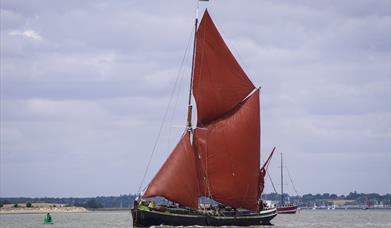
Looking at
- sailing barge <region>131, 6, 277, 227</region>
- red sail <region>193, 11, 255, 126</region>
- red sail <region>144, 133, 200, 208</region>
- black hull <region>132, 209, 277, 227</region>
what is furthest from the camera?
red sail <region>193, 11, 255, 126</region>

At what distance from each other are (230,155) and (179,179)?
6.14 m

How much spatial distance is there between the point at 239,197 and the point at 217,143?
17.8ft

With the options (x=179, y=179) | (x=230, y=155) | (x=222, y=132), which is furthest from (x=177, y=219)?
(x=222, y=132)

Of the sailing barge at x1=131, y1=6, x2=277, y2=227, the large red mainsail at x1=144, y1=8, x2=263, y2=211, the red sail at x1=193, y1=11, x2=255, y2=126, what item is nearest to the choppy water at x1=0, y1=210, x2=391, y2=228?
the sailing barge at x1=131, y1=6, x2=277, y2=227

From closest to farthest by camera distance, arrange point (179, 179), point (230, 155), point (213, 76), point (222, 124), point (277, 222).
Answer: point (179, 179) → point (230, 155) → point (213, 76) → point (222, 124) → point (277, 222)

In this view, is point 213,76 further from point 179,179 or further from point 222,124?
point 179,179

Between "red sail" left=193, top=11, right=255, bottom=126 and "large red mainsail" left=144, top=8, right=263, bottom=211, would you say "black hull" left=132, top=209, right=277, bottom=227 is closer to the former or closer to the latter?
"large red mainsail" left=144, top=8, right=263, bottom=211

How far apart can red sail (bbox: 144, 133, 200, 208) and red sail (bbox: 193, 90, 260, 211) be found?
5.84 feet

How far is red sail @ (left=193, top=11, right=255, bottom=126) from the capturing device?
70.2 meters

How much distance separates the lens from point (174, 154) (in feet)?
218

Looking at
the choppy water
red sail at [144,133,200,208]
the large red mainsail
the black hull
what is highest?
the large red mainsail

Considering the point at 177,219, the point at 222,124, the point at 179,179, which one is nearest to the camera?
the point at 177,219

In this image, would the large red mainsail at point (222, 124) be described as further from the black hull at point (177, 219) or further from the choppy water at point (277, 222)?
the choppy water at point (277, 222)

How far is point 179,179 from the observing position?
218 ft
